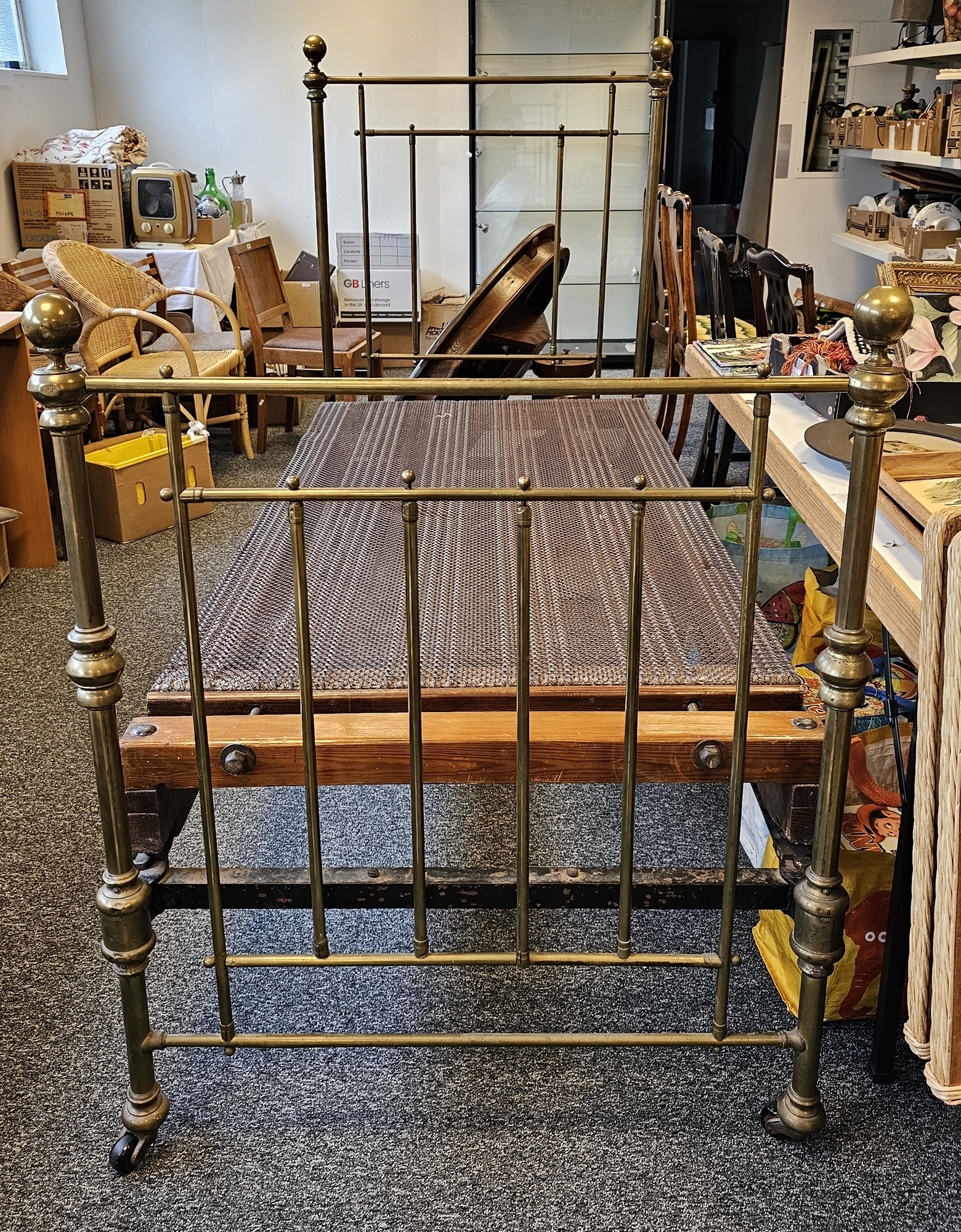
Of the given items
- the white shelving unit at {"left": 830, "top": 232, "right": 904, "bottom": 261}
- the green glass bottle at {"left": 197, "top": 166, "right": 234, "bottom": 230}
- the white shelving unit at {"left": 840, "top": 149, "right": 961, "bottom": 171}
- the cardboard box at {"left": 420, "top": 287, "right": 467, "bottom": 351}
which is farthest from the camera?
the cardboard box at {"left": 420, "top": 287, "right": 467, "bottom": 351}

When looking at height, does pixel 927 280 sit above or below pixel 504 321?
above

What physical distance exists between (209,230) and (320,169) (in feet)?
8.64

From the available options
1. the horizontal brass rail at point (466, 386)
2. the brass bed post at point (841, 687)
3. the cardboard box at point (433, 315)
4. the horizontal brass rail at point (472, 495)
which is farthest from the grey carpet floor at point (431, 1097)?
the cardboard box at point (433, 315)

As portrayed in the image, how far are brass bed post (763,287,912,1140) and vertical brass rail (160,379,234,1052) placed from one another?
69 cm

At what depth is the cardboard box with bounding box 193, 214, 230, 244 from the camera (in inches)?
209

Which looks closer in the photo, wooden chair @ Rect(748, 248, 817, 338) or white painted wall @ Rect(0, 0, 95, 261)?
wooden chair @ Rect(748, 248, 817, 338)

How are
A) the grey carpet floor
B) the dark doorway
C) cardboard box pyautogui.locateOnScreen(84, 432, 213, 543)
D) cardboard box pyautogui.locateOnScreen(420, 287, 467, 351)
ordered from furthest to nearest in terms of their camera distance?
the dark doorway
cardboard box pyautogui.locateOnScreen(420, 287, 467, 351)
cardboard box pyautogui.locateOnScreen(84, 432, 213, 543)
the grey carpet floor

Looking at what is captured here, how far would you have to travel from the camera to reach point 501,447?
2.53m

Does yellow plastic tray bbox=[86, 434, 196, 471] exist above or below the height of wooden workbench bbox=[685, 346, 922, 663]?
below

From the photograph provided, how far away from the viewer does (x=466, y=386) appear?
121 centimetres

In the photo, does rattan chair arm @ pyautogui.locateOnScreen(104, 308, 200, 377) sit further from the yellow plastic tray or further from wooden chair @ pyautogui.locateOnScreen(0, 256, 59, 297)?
wooden chair @ pyautogui.locateOnScreen(0, 256, 59, 297)

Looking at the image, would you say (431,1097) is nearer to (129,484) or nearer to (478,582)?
(478,582)

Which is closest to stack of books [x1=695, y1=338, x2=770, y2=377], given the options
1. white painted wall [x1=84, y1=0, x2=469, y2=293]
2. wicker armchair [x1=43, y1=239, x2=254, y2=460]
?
wicker armchair [x1=43, y1=239, x2=254, y2=460]

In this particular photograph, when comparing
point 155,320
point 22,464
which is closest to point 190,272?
point 155,320
